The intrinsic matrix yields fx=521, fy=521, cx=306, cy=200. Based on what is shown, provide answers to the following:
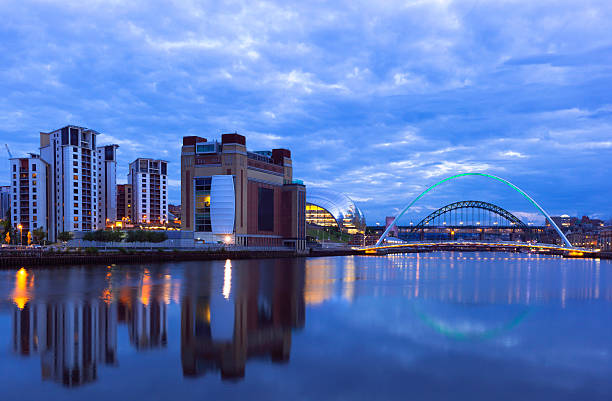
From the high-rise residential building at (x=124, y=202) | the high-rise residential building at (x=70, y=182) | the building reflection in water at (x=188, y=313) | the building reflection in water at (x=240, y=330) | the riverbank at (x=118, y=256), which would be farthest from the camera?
the high-rise residential building at (x=124, y=202)

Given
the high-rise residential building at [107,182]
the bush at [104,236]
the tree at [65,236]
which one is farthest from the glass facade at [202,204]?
the high-rise residential building at [107,182]

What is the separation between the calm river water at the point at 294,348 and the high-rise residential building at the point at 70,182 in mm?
72381

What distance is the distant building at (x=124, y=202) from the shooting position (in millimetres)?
131875

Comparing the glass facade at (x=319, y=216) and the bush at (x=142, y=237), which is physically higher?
the glass facade at (x=319, y=216)

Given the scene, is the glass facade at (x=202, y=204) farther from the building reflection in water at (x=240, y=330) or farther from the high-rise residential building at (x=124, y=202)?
the building reflection in water at (x=240, y=330)

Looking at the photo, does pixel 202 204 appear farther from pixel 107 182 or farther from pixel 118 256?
pixel 118 256

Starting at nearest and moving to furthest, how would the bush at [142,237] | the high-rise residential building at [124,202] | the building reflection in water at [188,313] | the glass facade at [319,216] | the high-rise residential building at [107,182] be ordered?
Answer: the building reflection in water at [188,313] → the bush at [142,237] → the high-rise residential building at [107,182] → the high-rise residential building at [124,202] → the glass facade at [319,216]

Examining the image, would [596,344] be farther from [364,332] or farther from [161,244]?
[161,244]

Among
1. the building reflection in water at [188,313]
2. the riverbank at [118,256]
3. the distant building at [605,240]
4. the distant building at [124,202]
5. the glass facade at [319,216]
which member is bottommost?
the distant building at [605,240]

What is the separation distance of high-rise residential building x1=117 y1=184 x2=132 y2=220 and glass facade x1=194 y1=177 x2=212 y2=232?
4201 centimetres

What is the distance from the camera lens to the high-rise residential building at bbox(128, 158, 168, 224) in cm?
13038

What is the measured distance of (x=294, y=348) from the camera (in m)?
15.5

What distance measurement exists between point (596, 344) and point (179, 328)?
14033 millimetres

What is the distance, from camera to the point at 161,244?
8144 centimetres
